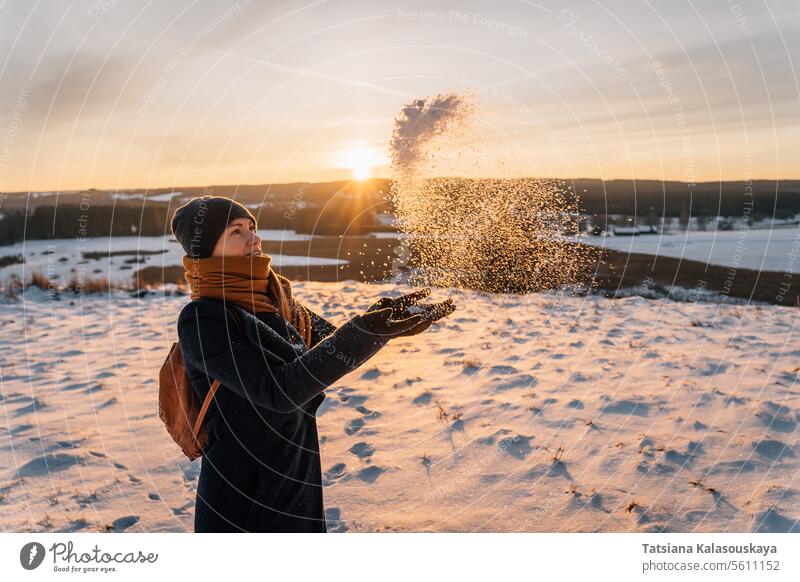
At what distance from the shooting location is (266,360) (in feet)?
6.42

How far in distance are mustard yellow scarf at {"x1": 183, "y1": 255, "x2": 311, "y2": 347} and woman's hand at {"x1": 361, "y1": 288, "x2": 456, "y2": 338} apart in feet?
1.47

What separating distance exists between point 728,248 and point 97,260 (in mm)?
19183

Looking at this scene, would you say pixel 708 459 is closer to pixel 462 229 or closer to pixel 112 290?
pixel 462 229

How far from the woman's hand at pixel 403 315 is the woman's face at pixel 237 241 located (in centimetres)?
57

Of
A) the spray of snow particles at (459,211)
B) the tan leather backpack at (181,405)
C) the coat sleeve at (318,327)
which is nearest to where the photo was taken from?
the tan leather backpack at (181,405)

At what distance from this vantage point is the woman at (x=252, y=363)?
190 centimetres

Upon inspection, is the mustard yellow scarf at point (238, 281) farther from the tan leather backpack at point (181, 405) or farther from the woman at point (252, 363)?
the tan leather backpack at point (181, 405)

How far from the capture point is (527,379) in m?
5.70

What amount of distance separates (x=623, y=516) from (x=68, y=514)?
3.62 metres

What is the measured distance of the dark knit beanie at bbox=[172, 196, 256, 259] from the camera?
2.13m
